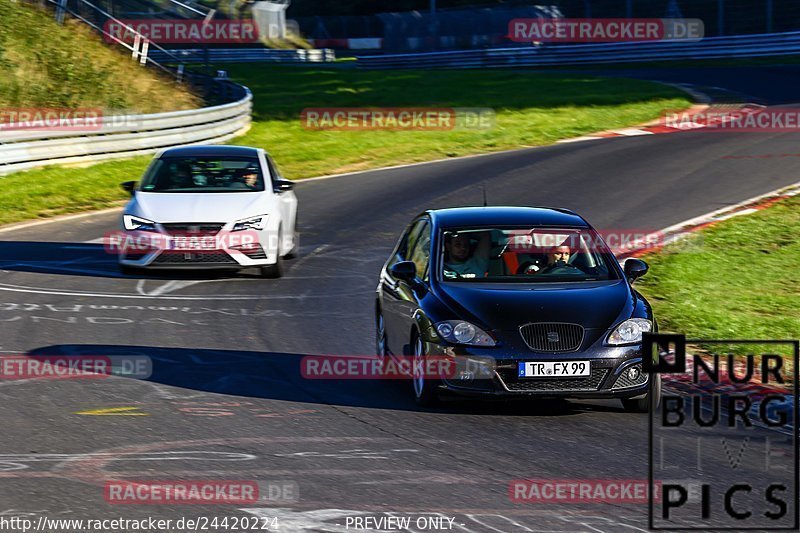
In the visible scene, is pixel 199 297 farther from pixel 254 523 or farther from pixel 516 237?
pixel 254 523

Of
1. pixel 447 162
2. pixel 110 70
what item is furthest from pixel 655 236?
pixel 110 70

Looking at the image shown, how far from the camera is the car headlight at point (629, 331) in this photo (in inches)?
369

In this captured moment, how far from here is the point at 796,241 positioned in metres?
17.9

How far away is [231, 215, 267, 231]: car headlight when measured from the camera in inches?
623

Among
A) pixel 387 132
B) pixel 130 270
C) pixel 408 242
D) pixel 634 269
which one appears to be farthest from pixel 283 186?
pixel 387 132

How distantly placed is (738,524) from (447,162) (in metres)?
21.7

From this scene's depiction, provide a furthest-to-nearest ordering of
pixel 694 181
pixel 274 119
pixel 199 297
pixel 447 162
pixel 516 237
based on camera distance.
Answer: pixel 274 119
pixel 447 162
pixel 694 181
pixel 199 297
pixel 516 237

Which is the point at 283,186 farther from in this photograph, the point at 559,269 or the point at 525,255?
the point at 559,269

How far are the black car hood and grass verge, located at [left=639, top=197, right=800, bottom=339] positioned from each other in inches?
105

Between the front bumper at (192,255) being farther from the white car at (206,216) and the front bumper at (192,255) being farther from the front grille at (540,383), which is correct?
the front grille at (540,383)

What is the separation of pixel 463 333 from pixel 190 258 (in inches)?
276

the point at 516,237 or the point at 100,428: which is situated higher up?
the point at 516,237

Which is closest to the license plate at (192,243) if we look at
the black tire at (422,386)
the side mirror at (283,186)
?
the side mirror at (283,186)

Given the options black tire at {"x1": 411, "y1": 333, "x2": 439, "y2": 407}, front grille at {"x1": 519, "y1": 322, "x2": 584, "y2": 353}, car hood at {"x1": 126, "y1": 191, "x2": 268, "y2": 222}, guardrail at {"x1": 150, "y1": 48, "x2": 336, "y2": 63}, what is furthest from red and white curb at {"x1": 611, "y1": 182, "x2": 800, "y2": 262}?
guardrail at {"x1": 150, "y1": 48, "x2": 336, "y2": 63}
